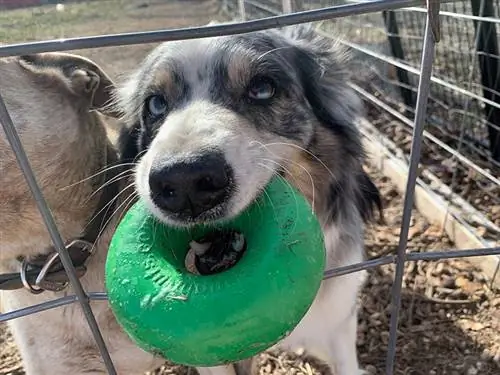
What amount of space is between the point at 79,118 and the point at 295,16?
970 millimetres

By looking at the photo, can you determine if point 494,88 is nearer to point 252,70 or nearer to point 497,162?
point 497,162

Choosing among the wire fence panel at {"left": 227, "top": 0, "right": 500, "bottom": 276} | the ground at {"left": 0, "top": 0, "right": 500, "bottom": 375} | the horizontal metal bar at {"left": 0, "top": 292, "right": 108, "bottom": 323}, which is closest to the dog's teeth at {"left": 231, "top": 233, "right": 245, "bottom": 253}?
the horizontal metal bar at {"left": 0, "top": 292, "right": 108, "bottom": 323}

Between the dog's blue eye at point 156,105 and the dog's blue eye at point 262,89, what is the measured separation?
0.71 ft

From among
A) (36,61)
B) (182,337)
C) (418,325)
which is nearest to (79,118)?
(36,61)

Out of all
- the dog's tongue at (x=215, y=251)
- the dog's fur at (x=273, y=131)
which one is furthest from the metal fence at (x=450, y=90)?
the dog's tongue at (x=215, y=251)

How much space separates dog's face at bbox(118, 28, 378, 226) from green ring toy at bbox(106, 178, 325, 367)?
122mm

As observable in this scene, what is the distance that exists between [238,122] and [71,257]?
54cm

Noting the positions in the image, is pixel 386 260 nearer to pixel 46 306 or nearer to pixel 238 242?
pixel 238 242

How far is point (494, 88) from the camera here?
2.86 metres

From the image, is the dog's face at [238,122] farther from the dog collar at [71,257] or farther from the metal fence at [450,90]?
the metal fence at [450,90]

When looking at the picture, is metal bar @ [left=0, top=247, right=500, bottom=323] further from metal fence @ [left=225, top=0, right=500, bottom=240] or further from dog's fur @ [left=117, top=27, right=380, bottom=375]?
metal fence @ [left=225, top=0, right=500, bottom=240]

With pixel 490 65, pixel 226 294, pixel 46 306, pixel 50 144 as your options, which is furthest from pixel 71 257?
pixel 490 65

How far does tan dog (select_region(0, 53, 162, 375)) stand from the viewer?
1610mm

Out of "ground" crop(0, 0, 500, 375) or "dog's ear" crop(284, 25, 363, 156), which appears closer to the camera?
"dog's ear" crop(284, 25, 363, 156)
